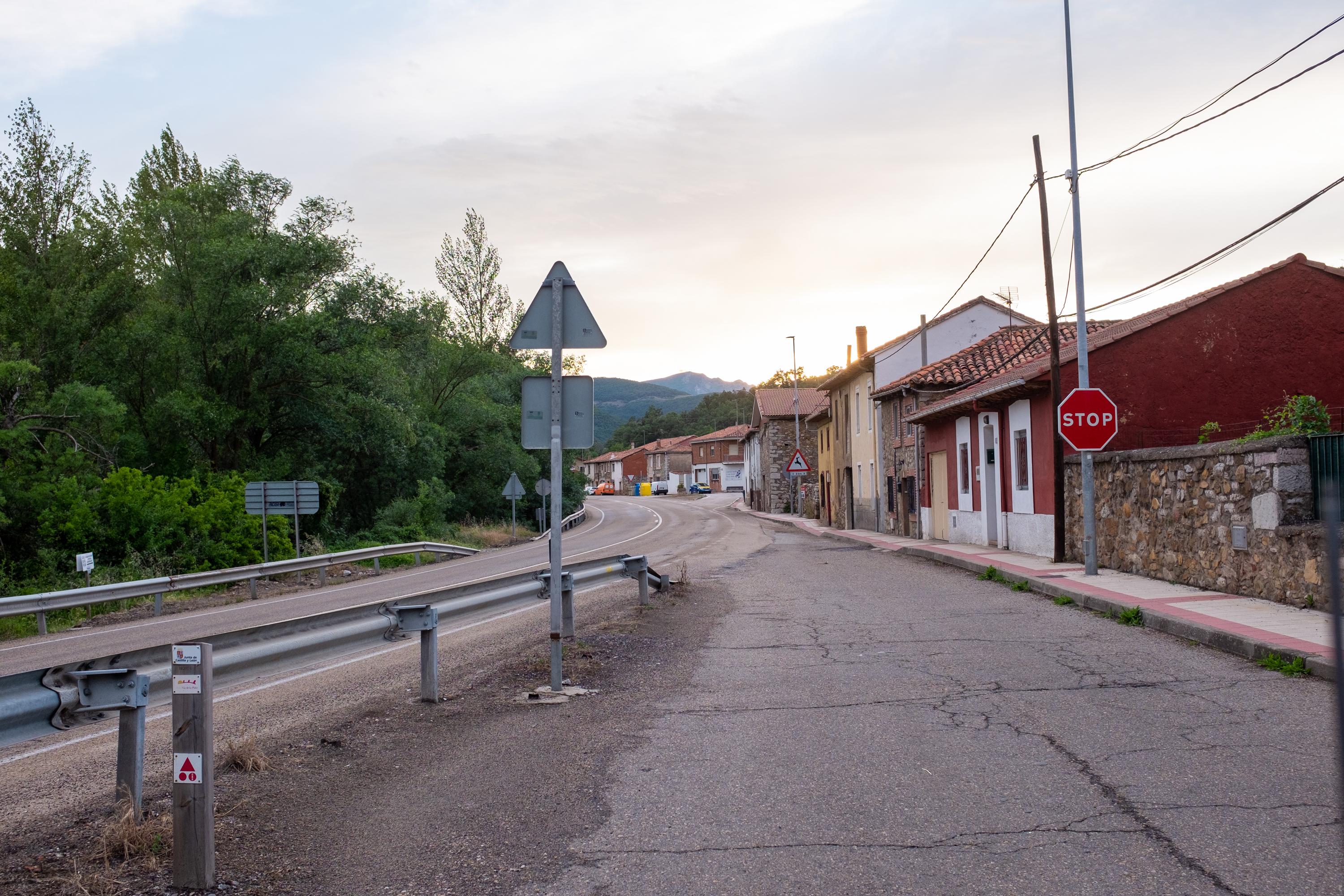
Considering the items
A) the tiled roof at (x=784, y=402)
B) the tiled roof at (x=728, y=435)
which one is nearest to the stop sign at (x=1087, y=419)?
the tiled roof at (x=784, y=402)

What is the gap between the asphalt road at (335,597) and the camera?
42.0 ft

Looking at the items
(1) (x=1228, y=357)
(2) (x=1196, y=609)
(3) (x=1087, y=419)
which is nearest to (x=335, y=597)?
(3) (x=1087, y=419)

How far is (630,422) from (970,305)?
133622mm

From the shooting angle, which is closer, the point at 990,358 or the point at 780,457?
the point at 990,358

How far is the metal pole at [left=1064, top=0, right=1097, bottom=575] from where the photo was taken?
54.9 feet

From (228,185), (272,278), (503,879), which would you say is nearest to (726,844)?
(503,879)

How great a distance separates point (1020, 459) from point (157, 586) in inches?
701

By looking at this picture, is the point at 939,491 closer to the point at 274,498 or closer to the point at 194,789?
the point at 274,498

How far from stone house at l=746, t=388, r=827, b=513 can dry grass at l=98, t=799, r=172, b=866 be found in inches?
2294

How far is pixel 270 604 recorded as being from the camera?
18172 millimetres

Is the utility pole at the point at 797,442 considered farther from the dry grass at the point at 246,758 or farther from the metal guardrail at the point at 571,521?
the dry grass at the point at 246,758

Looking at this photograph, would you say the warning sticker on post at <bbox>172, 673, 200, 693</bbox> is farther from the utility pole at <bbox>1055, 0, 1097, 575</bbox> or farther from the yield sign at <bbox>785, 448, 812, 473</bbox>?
the yield sign at <bbox>785, 448, 812, 473</bbox>

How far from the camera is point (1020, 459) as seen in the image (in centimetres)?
2353

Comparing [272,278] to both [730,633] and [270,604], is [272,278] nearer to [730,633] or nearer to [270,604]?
[270,604]
